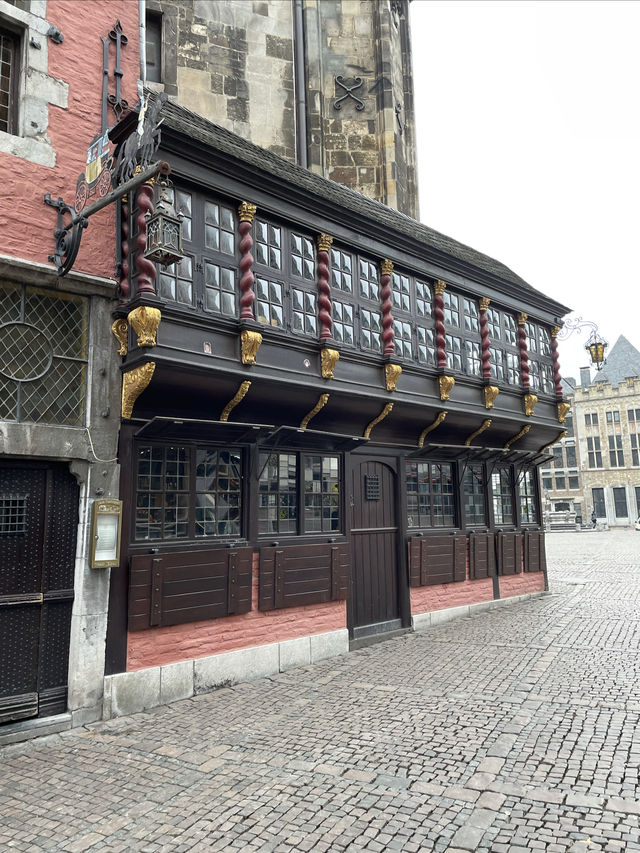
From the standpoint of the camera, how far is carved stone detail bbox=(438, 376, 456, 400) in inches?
464

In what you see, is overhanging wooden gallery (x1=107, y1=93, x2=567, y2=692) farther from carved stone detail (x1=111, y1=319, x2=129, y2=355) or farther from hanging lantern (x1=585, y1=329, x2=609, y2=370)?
hanging lantern (x1=585, y1=329, x2=609, y2=370)

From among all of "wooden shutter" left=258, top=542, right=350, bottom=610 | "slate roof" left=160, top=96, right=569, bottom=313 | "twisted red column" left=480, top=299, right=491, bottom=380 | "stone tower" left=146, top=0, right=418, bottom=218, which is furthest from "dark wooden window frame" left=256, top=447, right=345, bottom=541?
"stone tower" left=146, top=0, right=418, bottom=218

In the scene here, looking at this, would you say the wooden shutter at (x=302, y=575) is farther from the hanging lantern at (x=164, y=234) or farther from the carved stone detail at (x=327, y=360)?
the hanging lantern at (x=164, y=234)

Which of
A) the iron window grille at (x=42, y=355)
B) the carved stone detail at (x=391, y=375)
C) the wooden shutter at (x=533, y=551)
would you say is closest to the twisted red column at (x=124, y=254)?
the iron window grille at (x=42, y=355)

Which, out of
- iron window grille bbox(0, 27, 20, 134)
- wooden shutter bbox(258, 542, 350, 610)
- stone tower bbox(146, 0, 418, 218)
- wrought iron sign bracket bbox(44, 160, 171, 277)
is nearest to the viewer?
wrought iron sign bracket bbox(44, 160, 171, 277)

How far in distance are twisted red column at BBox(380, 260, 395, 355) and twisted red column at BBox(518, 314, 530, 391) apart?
16.2 ft

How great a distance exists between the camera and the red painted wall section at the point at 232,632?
7.49 m

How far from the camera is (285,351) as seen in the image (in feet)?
29.4

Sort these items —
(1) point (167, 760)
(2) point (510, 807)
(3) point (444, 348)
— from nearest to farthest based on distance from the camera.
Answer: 1. (2) point (510, 807)
2. (1) point (167, 760)
3. (3) point (444, 348)

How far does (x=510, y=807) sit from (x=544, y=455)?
1215cm

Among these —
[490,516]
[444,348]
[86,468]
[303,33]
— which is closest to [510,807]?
[86,468]

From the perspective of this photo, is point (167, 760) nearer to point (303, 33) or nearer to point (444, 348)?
Result: point (444, 348)

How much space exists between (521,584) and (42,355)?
39.3ft

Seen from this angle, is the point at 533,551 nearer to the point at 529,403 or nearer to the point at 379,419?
the point at 529,403
